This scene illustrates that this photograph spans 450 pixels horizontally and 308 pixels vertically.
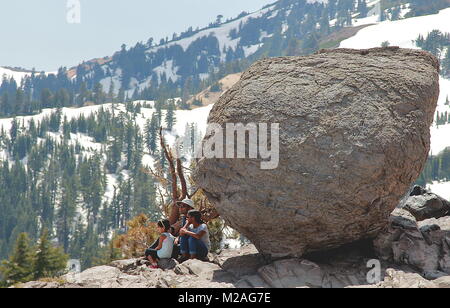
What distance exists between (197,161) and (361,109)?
4.13 m

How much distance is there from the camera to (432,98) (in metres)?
14.2

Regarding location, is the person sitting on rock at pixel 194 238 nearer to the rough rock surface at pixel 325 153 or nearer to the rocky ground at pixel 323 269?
the rocky ground at pixel 323 269

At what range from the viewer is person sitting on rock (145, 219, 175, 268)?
48.9 ft

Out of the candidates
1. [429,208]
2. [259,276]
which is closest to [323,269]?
[259,276]

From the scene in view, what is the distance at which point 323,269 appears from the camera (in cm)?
1337

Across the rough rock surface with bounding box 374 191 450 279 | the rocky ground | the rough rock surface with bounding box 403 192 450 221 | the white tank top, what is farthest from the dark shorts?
the rough rock surface with bounding box 403 192 450 221

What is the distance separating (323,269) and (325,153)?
8.89 feet

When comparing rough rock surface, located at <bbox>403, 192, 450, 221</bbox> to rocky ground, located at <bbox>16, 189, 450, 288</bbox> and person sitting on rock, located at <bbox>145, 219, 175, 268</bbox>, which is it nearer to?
rocky ground, located at <bbox>16, 189, 450, 288</bbox>

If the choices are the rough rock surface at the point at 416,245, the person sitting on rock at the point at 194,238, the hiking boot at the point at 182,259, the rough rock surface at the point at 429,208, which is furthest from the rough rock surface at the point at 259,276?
the rough rock surface at the point at 429,208

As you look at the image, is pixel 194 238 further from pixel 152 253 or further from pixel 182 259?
pixel 152 253

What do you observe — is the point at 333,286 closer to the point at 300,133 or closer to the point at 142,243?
the point at 300,133

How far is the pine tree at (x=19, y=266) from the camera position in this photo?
39.0 m

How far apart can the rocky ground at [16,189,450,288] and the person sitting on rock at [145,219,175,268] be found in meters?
0.22

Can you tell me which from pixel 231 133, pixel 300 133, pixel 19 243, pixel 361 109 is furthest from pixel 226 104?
pixel 19 243
